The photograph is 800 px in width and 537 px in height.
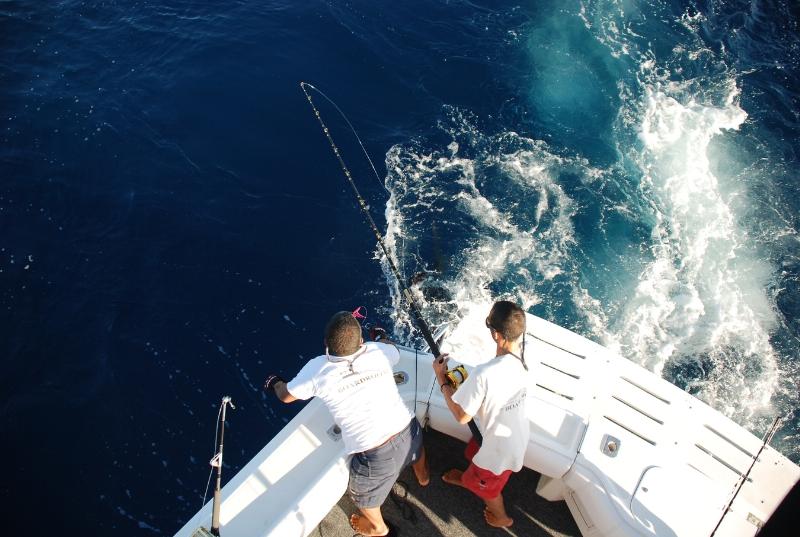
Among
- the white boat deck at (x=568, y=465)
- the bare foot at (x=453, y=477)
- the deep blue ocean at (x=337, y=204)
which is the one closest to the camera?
the white boat deck at (x=568, y=465)

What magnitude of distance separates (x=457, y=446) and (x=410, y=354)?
93 centimetres

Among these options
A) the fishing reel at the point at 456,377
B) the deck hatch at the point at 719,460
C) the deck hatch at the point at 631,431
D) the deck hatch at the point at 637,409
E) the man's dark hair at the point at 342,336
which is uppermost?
the man's dark hair at the point at 342,336

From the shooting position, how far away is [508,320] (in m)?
3.10

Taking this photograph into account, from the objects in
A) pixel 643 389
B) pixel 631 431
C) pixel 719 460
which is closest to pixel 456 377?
pixel 631 431

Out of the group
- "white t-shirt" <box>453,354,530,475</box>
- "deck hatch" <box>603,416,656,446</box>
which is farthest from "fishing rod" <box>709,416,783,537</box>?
"white t-shirt" <box>453,354,530,475</box>

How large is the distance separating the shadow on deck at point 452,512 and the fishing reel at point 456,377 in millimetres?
1313

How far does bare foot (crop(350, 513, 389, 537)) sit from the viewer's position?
3953mm

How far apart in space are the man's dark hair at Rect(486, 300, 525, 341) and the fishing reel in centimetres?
54

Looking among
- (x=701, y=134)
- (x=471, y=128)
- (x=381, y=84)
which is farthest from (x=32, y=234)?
(x=701, y=134)

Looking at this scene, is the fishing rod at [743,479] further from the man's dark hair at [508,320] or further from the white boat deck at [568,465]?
the man's dark hair at [508,320]

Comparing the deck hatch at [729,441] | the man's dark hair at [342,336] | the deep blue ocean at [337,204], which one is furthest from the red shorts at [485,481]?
the deep blue ocean at [337,204]

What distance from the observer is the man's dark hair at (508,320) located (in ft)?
10.2

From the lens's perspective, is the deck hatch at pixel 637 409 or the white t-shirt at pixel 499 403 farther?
the deck hatch at pixel 637 409

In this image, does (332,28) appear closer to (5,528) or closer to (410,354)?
(410,354)
